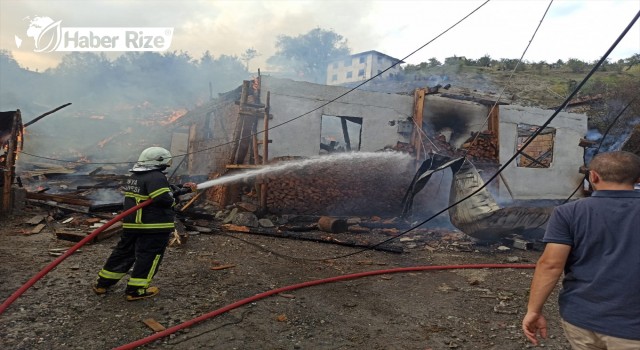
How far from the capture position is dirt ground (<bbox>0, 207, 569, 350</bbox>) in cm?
344

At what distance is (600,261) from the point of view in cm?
187

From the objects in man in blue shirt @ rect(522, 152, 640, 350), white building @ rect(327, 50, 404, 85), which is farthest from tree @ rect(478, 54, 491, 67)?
man in blue shirt @ rect(522, 152, 640, 350)

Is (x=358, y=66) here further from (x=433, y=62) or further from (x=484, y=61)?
(x=484, y=61)

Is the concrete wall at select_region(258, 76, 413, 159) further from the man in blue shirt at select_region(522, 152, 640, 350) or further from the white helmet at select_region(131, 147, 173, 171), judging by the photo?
the man in blue shirt at select_region(522, 152, 640, 350)

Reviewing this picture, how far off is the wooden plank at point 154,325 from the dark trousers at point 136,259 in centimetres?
61

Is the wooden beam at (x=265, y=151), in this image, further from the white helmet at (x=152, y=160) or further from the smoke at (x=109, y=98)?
the smoke at (x=109, y=98)

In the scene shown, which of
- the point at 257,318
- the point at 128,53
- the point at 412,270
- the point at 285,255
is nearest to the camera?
the point at 257,318

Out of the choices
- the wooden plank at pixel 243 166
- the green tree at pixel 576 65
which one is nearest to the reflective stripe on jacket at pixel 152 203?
the wooden plank at pixel 243 166

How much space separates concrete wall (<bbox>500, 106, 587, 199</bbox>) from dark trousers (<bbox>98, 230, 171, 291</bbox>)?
39.7ft

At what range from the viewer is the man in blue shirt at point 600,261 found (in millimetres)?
1800

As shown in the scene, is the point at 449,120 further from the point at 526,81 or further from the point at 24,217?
the point at 526,81

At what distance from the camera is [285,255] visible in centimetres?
682

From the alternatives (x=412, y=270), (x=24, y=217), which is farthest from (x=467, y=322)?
(x=24, y=217)

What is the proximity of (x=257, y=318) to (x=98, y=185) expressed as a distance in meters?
11.8
